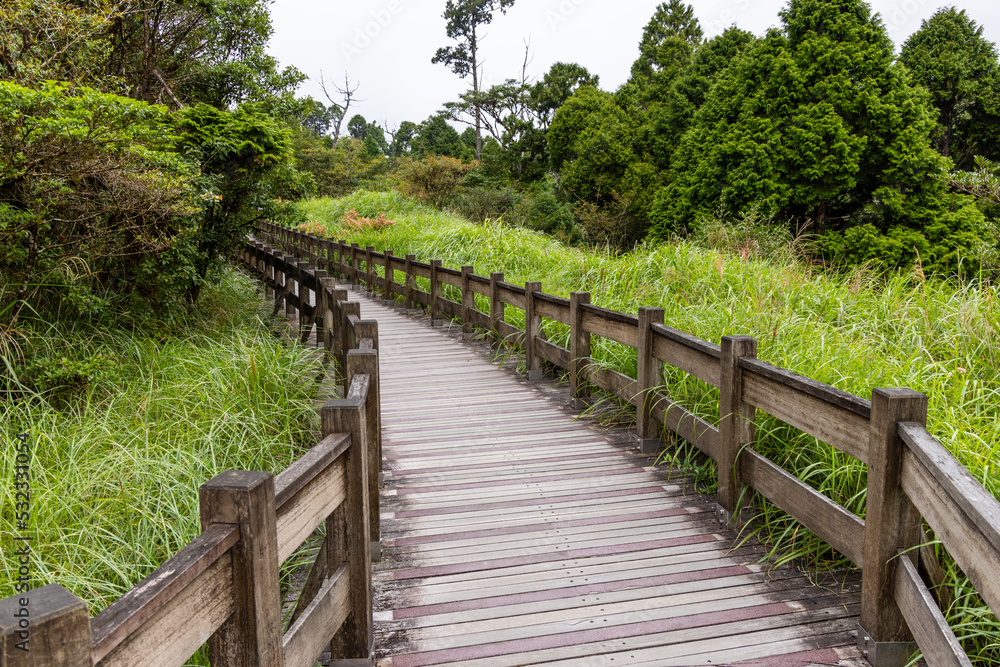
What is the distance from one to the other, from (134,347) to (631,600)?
493 centimetres

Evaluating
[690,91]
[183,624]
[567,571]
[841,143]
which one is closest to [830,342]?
[567,571]

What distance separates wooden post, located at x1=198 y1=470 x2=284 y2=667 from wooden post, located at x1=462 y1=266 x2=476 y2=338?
7840 mm

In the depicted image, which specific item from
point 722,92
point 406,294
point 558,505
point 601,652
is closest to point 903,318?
point 558,505

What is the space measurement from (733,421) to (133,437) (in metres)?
3.73

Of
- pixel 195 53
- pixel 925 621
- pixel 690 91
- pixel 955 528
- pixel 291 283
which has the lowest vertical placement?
pixel 925 621

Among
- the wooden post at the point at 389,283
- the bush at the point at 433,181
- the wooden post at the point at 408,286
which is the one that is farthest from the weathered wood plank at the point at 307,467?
the bush at the point at 433,181

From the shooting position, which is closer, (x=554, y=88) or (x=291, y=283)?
(x=291, y=283)

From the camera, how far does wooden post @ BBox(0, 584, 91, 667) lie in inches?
41.5

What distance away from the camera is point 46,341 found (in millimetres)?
5531

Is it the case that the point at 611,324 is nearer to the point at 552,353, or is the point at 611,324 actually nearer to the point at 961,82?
the point at 552,353

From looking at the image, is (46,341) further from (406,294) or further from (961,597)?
(406,294)

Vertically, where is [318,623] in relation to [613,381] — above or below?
below

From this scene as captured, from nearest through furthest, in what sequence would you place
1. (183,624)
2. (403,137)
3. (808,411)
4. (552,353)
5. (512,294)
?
(183,624), (808,411), (552,353), (512,294), (403,137)

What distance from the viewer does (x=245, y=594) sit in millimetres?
1750
